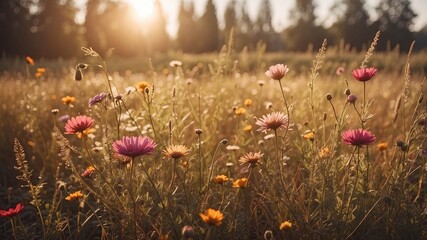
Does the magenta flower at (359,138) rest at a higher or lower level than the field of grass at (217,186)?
higher

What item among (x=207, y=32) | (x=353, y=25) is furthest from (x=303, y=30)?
(x=207, y=32)

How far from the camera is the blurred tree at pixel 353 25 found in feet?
114

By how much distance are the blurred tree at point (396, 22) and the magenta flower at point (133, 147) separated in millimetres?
36753

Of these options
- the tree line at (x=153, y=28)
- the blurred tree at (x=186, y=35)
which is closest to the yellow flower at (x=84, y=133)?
the tree line at (x=153, y=28)

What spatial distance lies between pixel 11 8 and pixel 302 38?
26496 millimetres

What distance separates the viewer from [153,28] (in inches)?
1431

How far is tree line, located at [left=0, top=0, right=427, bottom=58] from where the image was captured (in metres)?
23.9

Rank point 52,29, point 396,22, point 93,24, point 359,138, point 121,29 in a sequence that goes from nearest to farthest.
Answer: point 359,138 < point 52,29 < point 93,24 < point 121,29 < point 396,22

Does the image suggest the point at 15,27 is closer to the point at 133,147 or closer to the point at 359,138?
the point at 133,147

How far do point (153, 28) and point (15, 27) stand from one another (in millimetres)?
14961

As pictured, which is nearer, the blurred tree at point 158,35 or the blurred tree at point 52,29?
the blurred tree at point 52,29

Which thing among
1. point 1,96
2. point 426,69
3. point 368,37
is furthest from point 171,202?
point 368,37

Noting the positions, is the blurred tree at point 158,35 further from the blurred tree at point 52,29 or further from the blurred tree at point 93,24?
the blurred tree at point 52,29

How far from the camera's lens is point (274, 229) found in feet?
5.63
